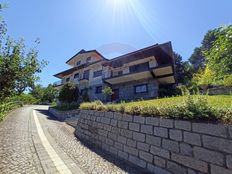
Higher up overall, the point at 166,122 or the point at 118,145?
the point at 166,122

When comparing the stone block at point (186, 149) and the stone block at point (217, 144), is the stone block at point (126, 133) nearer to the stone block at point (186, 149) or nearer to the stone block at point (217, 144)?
the stone block at point (186, 149)

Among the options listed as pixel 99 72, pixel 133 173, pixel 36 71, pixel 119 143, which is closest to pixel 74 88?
pixel 99 72

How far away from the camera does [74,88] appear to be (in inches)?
950

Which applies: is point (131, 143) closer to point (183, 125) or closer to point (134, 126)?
point (134, 126)

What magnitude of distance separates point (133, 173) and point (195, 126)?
222cm

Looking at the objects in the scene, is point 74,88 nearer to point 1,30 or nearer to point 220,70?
point 1,30

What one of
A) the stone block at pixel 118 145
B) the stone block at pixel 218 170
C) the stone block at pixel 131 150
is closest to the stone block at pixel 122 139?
the stone block at pixel 118 145

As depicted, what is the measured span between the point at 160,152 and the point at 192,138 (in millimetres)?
1071

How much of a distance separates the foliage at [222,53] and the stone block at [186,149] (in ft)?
9.30

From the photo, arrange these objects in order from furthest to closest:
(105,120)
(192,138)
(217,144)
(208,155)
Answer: (105,120) < (192,138) < (208,155) < (217,144)

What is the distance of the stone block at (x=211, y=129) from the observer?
3.38 metres

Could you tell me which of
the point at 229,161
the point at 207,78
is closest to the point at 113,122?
the point at 229,161

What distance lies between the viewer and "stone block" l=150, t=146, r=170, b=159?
172 inches

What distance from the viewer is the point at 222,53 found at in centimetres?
500
